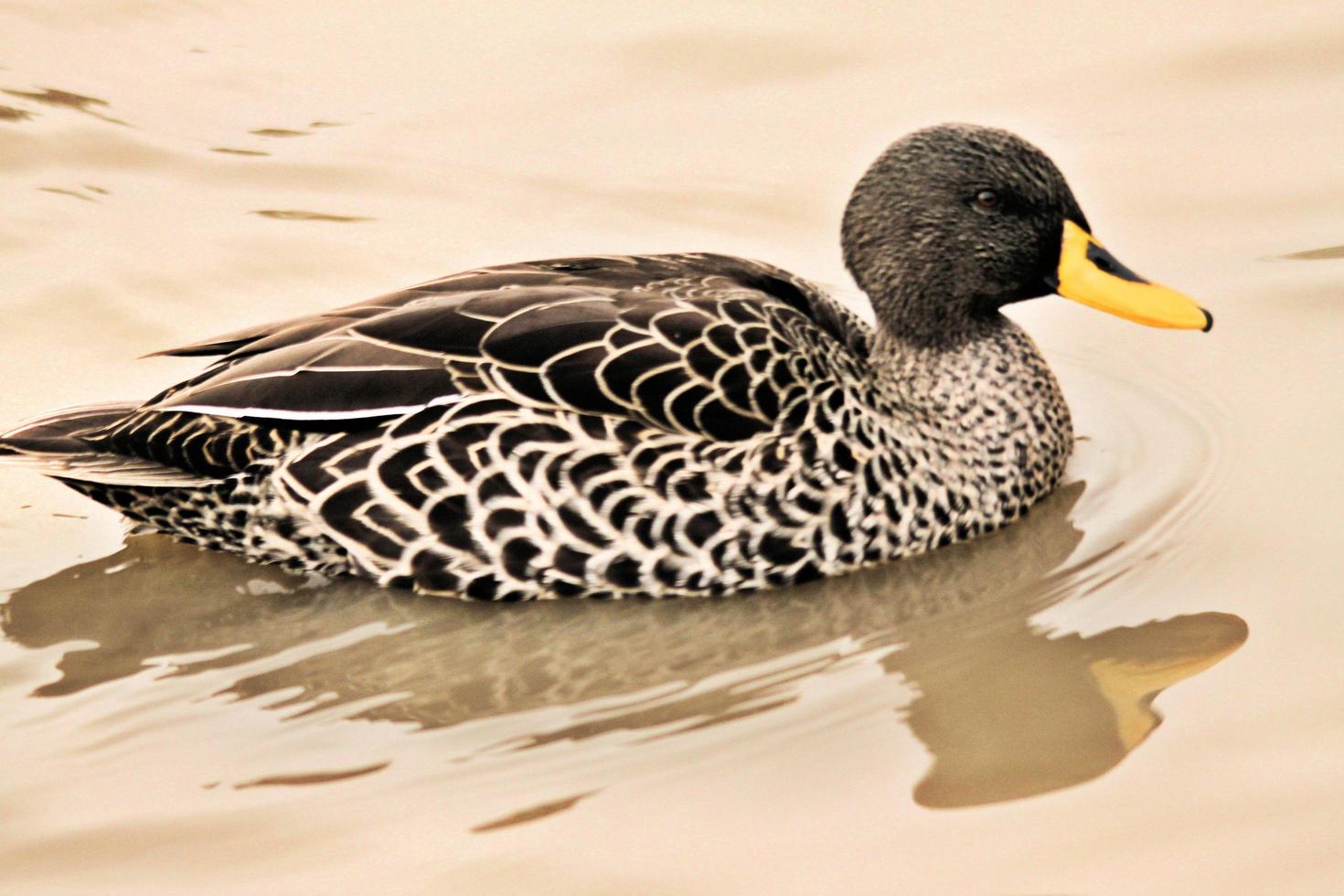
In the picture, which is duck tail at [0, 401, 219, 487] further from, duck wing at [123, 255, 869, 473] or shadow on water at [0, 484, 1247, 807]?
shadow on water at [0, 484, 1247, 807]


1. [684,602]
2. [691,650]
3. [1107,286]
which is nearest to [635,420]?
[684,602]

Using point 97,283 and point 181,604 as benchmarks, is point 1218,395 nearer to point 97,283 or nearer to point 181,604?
point 181,604

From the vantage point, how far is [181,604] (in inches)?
215

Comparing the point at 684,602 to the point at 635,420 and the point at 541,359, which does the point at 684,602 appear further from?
the point at 541,359

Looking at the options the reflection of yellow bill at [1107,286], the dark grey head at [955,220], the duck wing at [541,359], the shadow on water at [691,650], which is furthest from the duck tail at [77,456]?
the reflection of yellow bill at [1107,286]

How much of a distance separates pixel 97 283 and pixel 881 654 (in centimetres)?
381

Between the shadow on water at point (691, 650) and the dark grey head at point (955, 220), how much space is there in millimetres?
778

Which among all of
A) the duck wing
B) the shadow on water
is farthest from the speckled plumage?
the shadow on water

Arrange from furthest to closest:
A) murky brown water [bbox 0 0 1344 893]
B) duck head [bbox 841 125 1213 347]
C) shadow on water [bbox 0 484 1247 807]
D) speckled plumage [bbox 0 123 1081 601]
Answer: duck head [bbox 841 125 1213 347], speckled plumage [bbox 0 123 1081 601], shadow on water [bbox 0 484 1247 807], murky brown water [bbox 0 0 1344 893]

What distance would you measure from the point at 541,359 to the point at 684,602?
0.79 m

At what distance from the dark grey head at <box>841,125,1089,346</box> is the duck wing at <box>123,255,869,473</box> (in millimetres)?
358

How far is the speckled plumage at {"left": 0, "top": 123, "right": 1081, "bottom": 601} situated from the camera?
5203 millimetres

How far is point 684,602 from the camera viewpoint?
5328 millimetres

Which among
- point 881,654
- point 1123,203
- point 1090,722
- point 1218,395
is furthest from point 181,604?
point 1123,203
